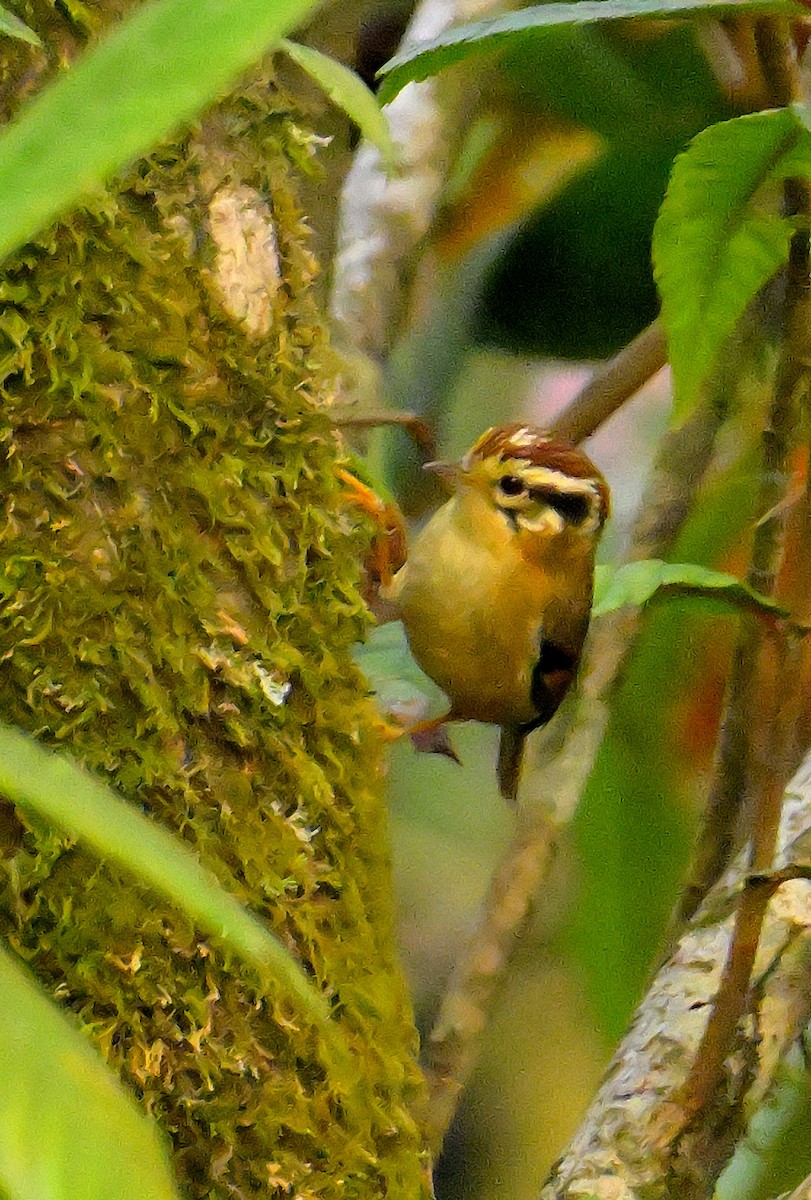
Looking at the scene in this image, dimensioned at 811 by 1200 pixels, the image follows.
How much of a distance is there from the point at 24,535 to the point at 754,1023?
67cm

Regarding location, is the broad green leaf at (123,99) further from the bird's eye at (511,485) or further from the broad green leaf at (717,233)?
the bird's eye at (511,485)

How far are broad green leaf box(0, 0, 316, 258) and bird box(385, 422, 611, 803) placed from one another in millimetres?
961

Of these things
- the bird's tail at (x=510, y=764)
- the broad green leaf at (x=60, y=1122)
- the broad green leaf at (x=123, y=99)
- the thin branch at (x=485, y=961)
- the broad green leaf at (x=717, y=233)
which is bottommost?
the bird's tail at (x=510, y=764)

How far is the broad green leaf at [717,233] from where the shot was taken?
0.68 metres

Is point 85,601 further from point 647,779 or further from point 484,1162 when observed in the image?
point 484,1162

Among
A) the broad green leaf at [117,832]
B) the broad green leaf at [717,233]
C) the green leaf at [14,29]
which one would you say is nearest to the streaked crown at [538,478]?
the broad green leaf at [717,233]

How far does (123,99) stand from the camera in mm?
276

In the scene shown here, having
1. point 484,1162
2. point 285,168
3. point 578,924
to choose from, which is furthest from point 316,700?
point 484,1162

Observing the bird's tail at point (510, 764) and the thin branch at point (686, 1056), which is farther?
the bird's tail at point (510, 764)

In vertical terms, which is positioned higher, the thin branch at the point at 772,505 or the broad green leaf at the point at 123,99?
the broad green leaf at the point at 123,99

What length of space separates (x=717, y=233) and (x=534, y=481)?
524 millimetres

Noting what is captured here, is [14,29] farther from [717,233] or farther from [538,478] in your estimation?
[538,478]

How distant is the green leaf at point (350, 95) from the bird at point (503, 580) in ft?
2.08

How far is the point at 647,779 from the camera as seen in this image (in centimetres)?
167
